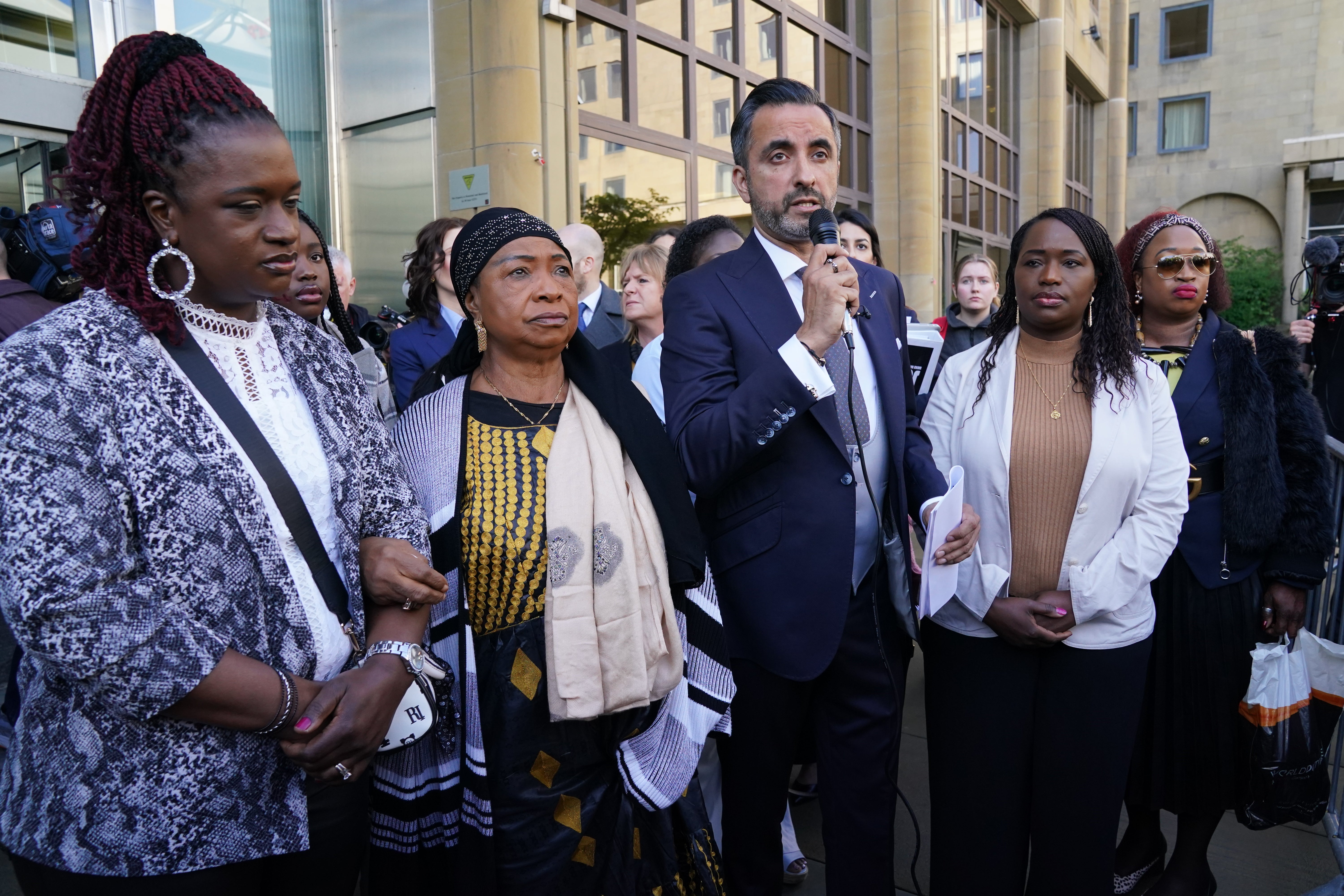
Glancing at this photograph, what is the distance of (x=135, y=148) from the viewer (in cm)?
140

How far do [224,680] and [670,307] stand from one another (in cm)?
142

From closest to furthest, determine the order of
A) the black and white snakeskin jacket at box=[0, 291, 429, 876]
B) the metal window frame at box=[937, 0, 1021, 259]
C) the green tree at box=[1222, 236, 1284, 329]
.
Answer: the black and white snakeskin jacket at box=[0, 291, 429, 876]
the metal window frame at box=[937, 0, 1021, 259]
the green tree at box=[1222, 236, 1284, 329]

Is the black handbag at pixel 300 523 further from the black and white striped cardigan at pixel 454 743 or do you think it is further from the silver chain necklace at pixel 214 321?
the black and white striped cardigan at pixel 454 743

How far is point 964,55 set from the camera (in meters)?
15.3

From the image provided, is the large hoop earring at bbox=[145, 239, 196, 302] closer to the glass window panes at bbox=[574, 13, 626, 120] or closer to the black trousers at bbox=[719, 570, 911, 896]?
the black trousers at bbox=[719, 570, 911, 896]

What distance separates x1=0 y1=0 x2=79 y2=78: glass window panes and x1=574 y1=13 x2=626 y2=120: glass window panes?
11.6ft

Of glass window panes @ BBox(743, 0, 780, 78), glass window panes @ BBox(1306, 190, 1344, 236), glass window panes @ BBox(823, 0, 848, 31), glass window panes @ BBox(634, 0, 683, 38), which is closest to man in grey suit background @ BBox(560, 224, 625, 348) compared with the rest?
glass window panes @ BBox(634, 0, 683, 38)

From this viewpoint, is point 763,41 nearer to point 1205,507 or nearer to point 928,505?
point 1205,507

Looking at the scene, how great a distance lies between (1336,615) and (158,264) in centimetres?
383

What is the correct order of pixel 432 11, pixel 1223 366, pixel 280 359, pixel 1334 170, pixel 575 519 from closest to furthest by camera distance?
pixel 280 359
pixel 575 519
pixel 1223 366
pixel 432 11
pixel 1334 170

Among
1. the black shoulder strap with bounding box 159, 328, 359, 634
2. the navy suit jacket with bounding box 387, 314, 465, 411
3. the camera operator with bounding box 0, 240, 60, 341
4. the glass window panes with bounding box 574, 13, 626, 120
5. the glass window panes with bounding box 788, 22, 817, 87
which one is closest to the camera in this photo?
the black shoulder strap with bounding box 159, 328, 359, 634

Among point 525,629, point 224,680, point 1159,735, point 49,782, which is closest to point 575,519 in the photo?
point 525,629

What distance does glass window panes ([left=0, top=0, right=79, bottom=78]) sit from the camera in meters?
4.90

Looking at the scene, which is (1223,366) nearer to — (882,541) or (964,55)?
(882,541)
